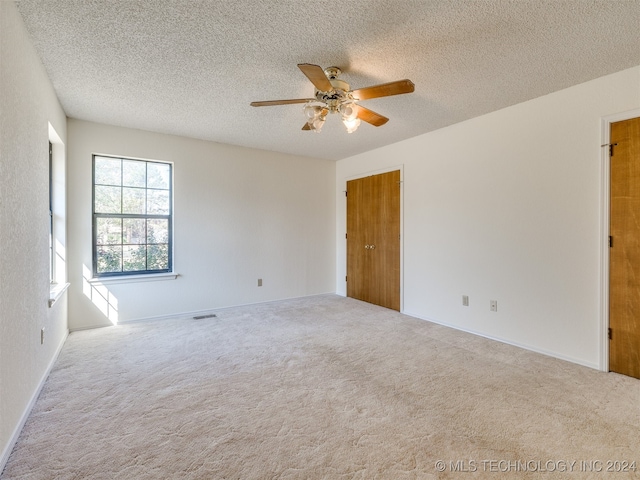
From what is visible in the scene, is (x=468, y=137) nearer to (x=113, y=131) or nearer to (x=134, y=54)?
(x=134, y=54)

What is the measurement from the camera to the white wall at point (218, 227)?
3680 mm

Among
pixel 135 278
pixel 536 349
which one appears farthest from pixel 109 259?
pixel 536 349

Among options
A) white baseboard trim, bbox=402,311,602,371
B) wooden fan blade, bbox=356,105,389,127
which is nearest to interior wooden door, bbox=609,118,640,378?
white baseboard trim, bbox=402,311,602,371

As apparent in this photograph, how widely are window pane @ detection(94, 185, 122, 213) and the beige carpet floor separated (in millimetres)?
1566

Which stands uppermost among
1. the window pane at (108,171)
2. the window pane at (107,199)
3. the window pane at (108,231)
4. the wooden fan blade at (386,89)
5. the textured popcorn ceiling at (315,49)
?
the textured popcorn ceiling at (315,49)

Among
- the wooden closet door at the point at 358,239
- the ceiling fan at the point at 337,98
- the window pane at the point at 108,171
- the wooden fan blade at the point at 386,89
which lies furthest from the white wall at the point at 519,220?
the window pane at the point at 108,171

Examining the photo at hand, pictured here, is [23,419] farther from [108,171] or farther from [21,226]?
[108,171]

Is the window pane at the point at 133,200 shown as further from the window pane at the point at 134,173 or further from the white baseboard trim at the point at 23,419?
the white baseboard trim at the point at 23,419

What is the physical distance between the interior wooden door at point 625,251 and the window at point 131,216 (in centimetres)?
477

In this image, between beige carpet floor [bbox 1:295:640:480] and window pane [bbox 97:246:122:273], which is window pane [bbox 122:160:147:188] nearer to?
window pane [bbox 97:246:122:273]

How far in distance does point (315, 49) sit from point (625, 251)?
9.42 feet

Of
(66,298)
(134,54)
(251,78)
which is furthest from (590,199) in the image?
(66,298)

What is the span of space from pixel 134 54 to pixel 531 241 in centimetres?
378

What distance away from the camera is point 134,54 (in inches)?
89.3
